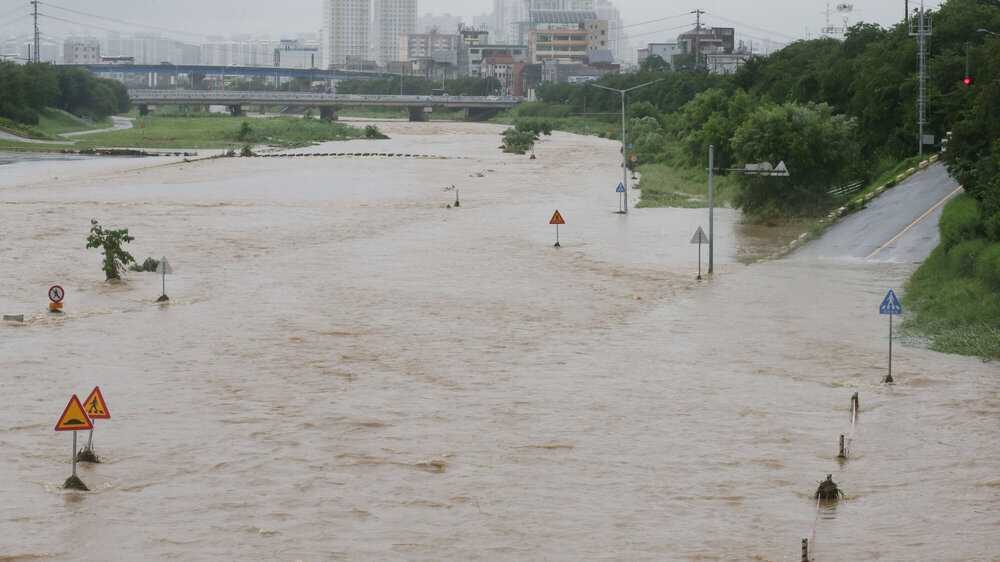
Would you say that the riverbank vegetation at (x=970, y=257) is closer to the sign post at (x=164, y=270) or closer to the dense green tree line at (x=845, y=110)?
the dense green tree line at (x=845, y=110)

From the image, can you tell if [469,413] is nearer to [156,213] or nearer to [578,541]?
[578,541]

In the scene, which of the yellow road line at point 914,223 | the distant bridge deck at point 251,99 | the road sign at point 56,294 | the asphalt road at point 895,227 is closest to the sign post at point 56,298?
the road sign at point 56,294

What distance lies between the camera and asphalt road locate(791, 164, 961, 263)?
47.3 metres

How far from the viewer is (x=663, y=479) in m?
21.8

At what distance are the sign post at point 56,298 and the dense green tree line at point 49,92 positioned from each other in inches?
3951

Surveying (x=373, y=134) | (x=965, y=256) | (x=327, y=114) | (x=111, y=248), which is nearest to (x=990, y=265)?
(x=965, y=256)

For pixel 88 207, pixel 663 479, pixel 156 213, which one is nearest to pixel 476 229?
pixel 156 213

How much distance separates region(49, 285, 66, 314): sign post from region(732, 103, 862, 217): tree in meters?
33.4

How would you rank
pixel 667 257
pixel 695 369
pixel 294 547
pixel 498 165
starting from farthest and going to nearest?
pixel 498 165 → pixel 667 257 → pixel 695 369 → pixel 294 547

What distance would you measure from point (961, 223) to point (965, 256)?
309cm

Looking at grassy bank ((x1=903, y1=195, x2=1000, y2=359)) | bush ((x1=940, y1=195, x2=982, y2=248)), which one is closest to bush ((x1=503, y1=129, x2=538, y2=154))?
bush ((x1=940, y1=195, x2=982, y2=248))

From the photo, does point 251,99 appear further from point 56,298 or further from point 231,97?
point 56,298

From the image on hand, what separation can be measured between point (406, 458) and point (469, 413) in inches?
127

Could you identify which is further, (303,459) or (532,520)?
(303,459)
